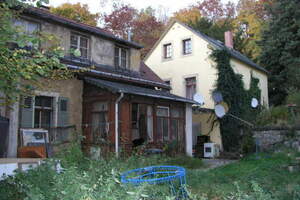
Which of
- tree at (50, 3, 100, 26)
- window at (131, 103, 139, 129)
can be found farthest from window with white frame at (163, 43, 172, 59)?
window at (131, 103, 139, 129)

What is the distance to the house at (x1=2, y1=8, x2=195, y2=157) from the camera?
10609 millimetres

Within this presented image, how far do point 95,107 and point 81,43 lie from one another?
10.5ft

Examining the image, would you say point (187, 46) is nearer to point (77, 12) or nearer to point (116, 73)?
point (116, 73)

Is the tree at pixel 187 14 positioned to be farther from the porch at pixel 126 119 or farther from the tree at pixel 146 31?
the porch at pixel 126 119

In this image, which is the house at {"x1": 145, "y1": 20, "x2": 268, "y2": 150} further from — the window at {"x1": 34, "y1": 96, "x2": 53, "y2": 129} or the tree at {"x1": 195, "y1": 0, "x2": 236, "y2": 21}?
the window at {"x1": 34, "y1": 96, "x2": 53, "y2": 129}

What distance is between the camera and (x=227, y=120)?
18.2 meters

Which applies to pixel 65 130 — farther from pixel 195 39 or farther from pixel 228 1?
pixel 228 1

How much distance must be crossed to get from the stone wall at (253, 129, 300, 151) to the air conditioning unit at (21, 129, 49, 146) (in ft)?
34.2

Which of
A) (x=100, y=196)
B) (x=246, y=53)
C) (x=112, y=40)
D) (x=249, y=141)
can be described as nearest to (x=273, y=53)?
(x=246, y=53)

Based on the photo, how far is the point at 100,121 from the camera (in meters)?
11.9

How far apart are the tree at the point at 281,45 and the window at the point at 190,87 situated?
6.43 meters

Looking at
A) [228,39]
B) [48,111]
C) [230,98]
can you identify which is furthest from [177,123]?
[228,39]

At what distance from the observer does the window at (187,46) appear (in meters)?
20.7

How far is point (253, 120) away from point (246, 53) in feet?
32.8
